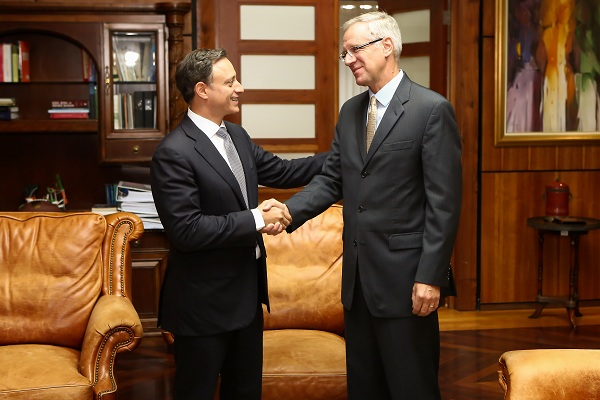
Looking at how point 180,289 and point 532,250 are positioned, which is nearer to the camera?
point 180,289

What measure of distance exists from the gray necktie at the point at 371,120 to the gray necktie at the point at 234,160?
468 mm

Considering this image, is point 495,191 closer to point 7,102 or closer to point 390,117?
point 7,102

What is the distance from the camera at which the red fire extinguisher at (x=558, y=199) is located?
6.06 m

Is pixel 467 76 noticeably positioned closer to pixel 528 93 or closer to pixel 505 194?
pixel 528 93

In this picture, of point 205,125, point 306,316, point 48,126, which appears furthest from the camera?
point 48,126

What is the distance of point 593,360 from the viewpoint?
256 centimetres

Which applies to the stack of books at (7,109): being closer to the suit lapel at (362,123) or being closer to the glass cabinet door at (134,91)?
the glass cabinet door at (134,91)

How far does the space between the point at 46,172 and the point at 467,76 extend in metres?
2.96

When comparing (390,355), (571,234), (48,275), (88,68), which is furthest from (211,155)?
(571,234)

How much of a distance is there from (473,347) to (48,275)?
272cm

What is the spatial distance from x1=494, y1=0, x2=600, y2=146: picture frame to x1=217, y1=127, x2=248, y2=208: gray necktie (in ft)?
11.6

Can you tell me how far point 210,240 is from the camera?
2840 millimetres

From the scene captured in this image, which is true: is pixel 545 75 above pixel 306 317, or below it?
above

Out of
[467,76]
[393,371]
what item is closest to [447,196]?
[393,371]
